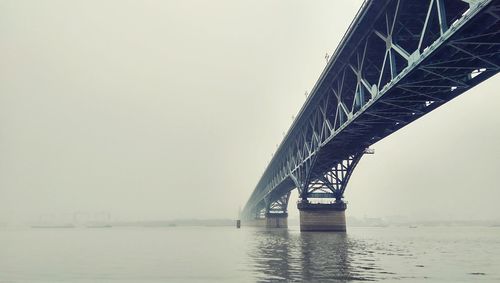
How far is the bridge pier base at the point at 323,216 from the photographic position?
2308 inches

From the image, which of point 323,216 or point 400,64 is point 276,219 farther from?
point 400,64

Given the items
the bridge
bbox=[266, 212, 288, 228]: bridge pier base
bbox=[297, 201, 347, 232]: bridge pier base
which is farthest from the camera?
bbox=[266, 212, 288, 228]: bridge pier base

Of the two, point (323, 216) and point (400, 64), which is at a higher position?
point (400, 64)

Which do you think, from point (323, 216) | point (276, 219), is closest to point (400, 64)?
point (323, 216)

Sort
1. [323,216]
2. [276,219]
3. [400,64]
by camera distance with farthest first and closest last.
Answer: [276,219] < [323,216] < [400,64]

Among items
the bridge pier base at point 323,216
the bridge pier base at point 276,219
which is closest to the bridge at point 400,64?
the bridge pier base at point 323,216

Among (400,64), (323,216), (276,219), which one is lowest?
(276,219)

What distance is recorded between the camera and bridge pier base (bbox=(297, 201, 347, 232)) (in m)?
58.6

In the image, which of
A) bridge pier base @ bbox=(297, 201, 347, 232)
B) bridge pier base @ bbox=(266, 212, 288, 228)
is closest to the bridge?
bridge pier base @ bbox=(297, 201, 347, 232)

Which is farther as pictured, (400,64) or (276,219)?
(276,219)

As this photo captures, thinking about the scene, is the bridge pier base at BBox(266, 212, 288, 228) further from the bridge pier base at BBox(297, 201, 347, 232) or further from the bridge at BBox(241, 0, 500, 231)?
the bridge at BBox(241, 0, 500, 231)

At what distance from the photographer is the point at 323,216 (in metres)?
58.8

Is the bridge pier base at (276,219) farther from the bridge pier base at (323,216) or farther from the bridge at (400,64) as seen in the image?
the bridge at (400,64)

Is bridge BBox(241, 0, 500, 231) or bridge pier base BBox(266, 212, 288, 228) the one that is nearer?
bridge BBox(241, 0, 500, 231)
